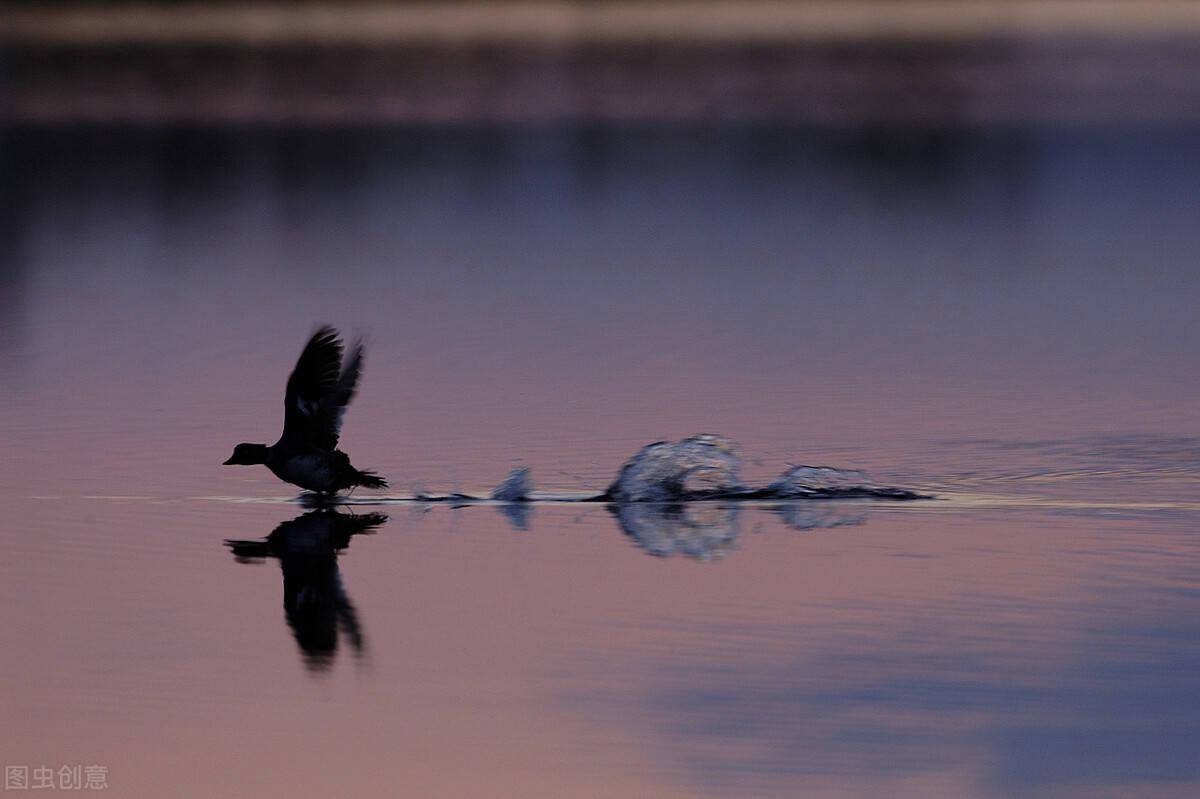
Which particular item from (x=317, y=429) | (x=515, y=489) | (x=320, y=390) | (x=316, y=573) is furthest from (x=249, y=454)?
(x=316, y=573)

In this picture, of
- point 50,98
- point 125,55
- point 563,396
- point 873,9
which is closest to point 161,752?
point 563,396

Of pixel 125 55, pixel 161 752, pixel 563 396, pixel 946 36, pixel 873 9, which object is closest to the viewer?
pixel 161 752

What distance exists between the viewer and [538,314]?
19.4m

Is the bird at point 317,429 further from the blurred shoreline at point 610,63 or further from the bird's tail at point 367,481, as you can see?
the blurred shoreline at point 610,63

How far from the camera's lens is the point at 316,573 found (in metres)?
11.2

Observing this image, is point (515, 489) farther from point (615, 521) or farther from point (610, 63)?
point (610, 63)

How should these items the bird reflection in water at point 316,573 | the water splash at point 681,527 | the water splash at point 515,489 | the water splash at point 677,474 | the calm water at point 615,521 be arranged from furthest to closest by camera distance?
the water splash at point 677,474, the water splash at point 515,489, the water splash at point 681,527, the bird reflection in water at point 316,573, the calm water at point 615,521

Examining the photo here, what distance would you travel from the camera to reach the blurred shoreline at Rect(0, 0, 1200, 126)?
42875mm

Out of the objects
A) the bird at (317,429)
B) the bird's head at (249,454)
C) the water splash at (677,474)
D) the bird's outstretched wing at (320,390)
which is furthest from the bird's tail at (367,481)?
the water splash at (677,474)

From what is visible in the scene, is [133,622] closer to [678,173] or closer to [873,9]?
[678,173]

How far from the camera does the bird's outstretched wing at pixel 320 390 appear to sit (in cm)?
1279

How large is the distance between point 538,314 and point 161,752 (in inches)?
434

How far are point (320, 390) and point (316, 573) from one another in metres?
1.80

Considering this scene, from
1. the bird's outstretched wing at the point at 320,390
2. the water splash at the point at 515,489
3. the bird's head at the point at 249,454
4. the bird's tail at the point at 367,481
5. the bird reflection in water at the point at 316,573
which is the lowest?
the bird reflection in water at the point at 316,573
